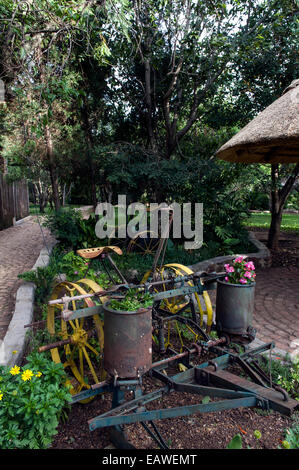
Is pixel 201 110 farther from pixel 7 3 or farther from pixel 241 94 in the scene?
pixel 7 3

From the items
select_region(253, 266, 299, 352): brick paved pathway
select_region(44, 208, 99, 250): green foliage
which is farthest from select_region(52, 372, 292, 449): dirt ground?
select_region(44, 208, 99, 250): green foliage

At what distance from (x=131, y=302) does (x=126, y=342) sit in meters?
0.25

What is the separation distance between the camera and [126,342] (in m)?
2.13

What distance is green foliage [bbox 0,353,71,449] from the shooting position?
2.09 meters

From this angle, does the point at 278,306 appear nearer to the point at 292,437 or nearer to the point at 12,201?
the point at 292,437

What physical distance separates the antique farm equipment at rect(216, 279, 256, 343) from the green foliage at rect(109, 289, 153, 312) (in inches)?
32.8

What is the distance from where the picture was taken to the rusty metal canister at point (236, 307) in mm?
2902

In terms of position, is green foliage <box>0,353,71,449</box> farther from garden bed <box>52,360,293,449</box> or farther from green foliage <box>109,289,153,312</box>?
green foliage <box>109,289,153,312</box>

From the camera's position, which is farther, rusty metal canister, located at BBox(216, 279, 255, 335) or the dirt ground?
rusty metal canister, located at BBox(216, 279, 255, 335)

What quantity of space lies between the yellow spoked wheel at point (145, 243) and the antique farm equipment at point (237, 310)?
14.9 feet

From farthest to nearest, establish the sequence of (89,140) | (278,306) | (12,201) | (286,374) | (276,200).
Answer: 1. (12,201)
2. (89,140)
3. (276,200)
4. (278,306)
5. (286,374)
